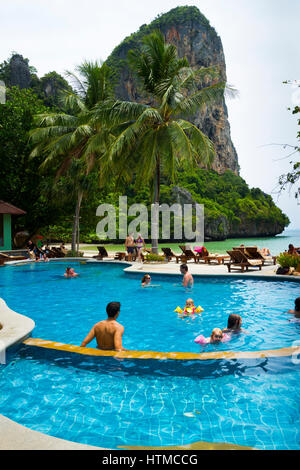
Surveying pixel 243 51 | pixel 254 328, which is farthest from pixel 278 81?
pixel 254 328

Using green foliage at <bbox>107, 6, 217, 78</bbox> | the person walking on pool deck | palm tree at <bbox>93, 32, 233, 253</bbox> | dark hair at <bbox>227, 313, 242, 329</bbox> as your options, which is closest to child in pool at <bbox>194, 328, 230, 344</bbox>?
dark hair at <bbox>227, 313, 242, 329</bbox>

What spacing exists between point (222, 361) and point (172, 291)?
21.6 feet

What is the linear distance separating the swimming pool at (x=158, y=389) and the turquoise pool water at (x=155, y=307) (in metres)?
0.04

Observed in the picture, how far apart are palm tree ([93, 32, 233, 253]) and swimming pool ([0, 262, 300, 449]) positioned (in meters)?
10.5

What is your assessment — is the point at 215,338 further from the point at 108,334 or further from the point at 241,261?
the point at 241,261

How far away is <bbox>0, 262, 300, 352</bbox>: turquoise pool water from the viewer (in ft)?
21.5

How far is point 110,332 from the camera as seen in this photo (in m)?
5.16

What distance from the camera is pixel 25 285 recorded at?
42.9ft

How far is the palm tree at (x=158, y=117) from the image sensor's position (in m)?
16.7

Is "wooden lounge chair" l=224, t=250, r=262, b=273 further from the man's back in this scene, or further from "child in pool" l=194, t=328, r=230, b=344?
the man's back

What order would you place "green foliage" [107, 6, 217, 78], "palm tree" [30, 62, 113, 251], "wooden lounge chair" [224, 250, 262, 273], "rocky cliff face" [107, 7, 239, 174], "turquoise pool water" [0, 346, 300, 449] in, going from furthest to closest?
"rocky cliff face" [107, 7, 239, 174], "green foliage" [107, 6, 217, 78], "palm tree" [30, 62, 113, 251], "wooden lounge chair" [224, 250, 262, 273], "turquoise pool water" [0, 346, 300, 449]

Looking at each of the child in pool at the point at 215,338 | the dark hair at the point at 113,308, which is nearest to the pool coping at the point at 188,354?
the dark hair at the point at 113,308

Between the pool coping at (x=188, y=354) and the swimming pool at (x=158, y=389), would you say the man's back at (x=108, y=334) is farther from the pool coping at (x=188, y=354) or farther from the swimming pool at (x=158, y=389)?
the swimming pool at (x=158, y=389)

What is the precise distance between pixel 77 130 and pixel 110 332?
19294mm
